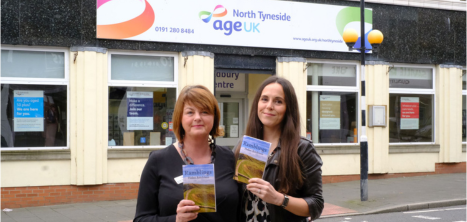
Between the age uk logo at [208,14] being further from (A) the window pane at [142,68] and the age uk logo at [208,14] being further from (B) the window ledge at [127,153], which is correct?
(B) the window ledge at [127,153]

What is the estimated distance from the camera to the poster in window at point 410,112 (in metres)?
14.4

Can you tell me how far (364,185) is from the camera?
10586mm

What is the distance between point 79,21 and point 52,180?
11.7 ft

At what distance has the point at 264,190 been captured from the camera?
274 cm

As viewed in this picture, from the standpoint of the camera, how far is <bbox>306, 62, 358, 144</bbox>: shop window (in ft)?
44.0

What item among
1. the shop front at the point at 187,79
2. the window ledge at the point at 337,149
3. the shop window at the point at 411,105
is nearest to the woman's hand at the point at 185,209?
the shop front at the point at 187,79

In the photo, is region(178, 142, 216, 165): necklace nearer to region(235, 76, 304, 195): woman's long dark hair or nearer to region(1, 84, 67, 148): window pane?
region(235, 76, 304, 195): woman's long dark hair

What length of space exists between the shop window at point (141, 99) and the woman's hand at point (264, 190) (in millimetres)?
9102

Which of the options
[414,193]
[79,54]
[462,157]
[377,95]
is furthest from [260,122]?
[462,157]

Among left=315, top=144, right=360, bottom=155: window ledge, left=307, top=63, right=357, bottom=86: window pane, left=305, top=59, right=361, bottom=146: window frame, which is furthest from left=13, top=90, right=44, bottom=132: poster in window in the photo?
left=315, top=144, right=360, bottom=155: window ledge

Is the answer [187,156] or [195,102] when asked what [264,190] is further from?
[195,102]

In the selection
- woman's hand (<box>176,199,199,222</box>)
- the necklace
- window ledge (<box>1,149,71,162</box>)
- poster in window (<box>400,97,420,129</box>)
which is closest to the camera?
woman's hand (<box>176,199,199,222</box>)

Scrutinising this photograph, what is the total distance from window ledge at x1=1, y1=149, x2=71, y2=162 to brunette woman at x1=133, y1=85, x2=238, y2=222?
860 cm

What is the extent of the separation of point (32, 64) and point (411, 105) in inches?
410
